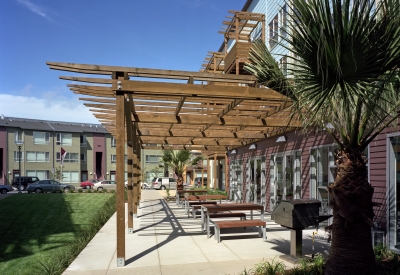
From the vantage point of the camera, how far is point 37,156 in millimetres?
52062

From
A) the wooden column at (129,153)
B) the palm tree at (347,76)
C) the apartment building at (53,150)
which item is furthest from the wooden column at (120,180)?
the apartment building at (53,150)

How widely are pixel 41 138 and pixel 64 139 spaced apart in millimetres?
3218

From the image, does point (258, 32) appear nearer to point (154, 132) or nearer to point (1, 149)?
point (154, 132)

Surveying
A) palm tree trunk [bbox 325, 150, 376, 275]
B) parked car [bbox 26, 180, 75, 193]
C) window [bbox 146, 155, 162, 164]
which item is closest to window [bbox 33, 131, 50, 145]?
window [bbox 146, 155, 162, 164]

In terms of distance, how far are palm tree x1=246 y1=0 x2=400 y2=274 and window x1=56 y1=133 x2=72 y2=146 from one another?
53.0 meters

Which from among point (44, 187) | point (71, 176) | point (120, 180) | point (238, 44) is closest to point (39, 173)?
point (71, 176)

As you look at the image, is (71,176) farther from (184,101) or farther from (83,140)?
(184,101)

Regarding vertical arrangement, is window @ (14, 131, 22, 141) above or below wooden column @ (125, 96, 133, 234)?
above

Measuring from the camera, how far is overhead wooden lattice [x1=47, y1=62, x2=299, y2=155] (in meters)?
6.89

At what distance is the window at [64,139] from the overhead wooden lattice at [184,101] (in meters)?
40.8

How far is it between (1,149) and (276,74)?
50509 mm

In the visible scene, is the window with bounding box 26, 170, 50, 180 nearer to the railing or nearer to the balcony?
the balcony

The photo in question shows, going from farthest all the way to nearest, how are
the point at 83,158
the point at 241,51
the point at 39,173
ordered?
the point at 83,158
the point at 39,173
the point at 241,51

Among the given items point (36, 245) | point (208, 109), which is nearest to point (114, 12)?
point (208, 109)
